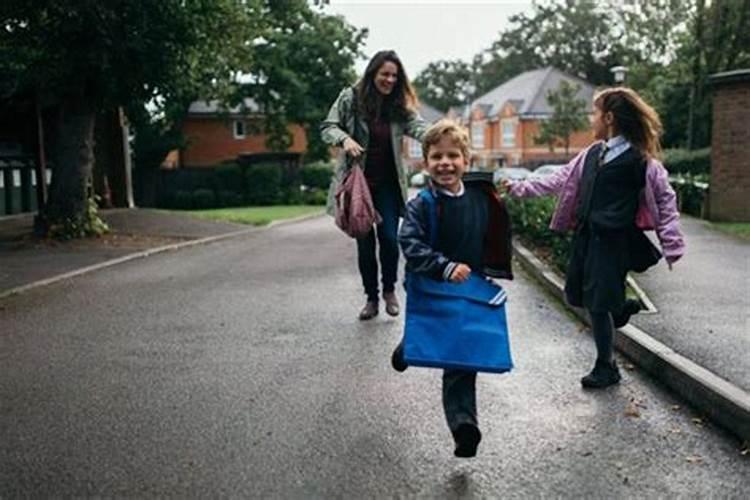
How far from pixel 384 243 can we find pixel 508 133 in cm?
7009

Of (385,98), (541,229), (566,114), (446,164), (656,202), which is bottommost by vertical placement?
(541,229)

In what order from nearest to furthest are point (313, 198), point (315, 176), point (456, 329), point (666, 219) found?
point (456, 329), point (666, 219), point (313, 198), point (315, 176)

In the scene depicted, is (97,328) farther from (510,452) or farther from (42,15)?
(42,15)

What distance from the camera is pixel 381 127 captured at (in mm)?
6957

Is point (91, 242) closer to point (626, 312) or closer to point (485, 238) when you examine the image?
point (626, 312)

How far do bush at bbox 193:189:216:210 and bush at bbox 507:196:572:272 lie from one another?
25.4 m

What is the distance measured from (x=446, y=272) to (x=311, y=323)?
3752 mm

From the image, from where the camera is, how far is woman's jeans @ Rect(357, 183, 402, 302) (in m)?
7.13

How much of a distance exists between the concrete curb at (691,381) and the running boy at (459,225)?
54.3 inches

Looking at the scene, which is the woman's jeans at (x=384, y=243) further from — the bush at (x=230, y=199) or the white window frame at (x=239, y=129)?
the white window frame at (x=239, y=129)

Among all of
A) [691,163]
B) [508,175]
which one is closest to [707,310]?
[691,163]

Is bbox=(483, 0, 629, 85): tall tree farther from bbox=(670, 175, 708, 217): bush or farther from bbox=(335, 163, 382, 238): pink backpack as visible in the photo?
bbox=(335, 163, 382, 238): pink backpack

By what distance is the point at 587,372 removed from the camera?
5.88 meters

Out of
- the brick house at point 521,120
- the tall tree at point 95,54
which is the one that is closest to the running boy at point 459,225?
the tall tree at point 95,54
